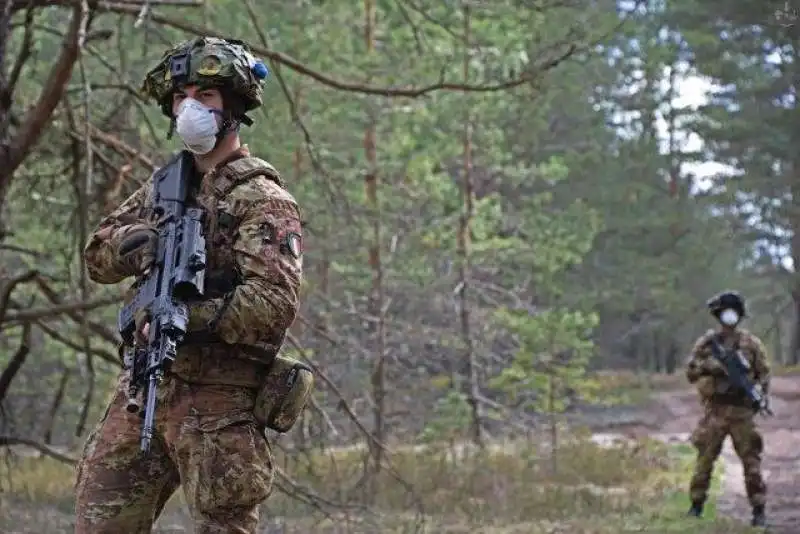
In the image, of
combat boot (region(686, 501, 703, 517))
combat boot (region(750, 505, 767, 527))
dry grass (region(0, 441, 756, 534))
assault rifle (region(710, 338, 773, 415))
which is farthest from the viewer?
combat boot (region(686, 501, 703, 517))

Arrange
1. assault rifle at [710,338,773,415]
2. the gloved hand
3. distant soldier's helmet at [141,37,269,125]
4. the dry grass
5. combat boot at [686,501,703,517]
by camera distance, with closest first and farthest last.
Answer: the gloved hand < distant soldier's helmet at [141,37,269,125] < the dry grass < assault rifle at [710,338,773,415] < combat boot at [686,501,703,517]

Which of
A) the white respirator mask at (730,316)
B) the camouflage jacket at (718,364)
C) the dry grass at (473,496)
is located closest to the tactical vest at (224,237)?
the dry grass at (473,496)

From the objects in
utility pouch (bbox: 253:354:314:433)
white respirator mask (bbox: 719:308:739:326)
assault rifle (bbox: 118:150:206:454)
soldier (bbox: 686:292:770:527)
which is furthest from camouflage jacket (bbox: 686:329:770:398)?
assault rifle (bbox: 118:150:206:454)

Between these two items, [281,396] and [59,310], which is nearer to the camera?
[281,396]

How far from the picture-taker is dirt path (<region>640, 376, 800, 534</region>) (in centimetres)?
1115

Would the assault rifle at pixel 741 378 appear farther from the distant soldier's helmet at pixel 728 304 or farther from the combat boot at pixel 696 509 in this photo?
the combat boot at pixel 696 509

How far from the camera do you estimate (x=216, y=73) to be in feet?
12.1

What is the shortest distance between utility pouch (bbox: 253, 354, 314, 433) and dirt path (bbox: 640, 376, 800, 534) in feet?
23.3

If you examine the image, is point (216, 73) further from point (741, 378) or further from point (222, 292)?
Result: point (741, 378)

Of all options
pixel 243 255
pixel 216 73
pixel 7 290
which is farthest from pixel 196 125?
pixel 7 290

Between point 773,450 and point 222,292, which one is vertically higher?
point 222,292

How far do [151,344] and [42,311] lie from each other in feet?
13.0

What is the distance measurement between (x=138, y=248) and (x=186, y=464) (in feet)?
2.46

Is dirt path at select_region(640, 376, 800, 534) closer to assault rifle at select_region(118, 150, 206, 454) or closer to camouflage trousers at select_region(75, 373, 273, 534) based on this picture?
camouflage trousers at select_region(75, 373, 273, 534)
